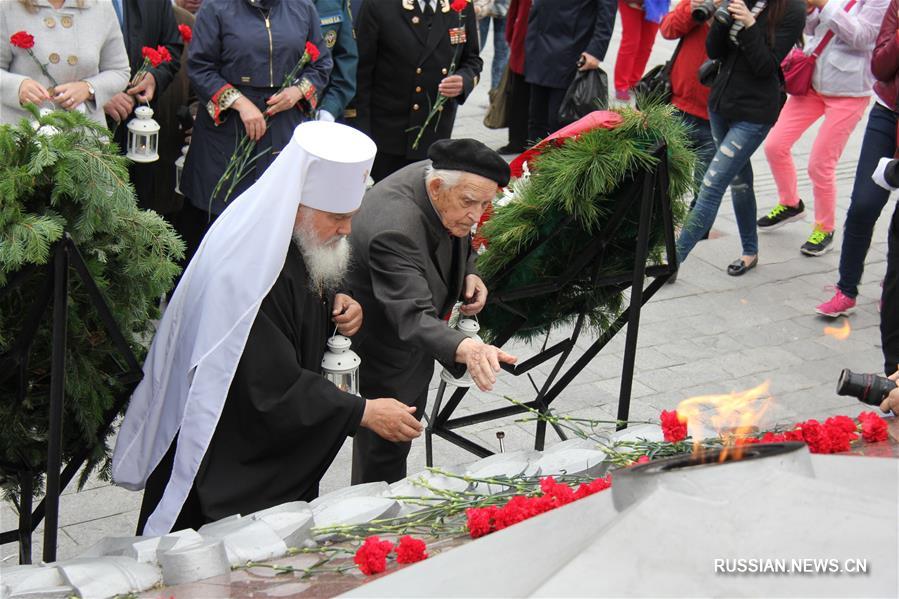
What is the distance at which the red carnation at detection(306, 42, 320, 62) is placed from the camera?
5703mm

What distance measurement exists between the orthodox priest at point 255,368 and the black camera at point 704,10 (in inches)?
162

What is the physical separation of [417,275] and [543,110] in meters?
5.41

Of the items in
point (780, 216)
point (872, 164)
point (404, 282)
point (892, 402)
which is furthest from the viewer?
point (780, 216)

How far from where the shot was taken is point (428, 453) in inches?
189

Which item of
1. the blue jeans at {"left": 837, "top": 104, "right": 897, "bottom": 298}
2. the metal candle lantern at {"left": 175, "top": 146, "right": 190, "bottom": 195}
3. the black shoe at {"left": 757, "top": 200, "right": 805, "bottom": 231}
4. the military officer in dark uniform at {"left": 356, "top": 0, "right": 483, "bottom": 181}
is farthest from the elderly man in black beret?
the black shoe at {"left": 757, "top": 200, "right": 805, "bottom": 231}

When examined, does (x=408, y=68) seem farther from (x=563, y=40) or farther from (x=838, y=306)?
(x=838, y=306)

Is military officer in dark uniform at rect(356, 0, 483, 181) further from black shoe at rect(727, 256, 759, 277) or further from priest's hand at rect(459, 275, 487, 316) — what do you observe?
priest's hand at rect(459, 275, 487, 316)

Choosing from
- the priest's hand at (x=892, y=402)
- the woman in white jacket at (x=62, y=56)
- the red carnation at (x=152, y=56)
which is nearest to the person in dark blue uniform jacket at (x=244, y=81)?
the red carnation at (x=152, y=56)

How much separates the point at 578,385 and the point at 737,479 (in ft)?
13.7

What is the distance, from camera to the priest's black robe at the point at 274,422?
127 inches

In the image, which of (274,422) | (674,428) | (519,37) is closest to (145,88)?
(274,422)

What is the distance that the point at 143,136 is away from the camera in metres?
5.44

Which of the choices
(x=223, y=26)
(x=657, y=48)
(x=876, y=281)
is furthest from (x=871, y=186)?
(x=657, y=48)

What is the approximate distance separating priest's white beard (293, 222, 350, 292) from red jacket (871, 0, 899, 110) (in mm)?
3749
